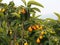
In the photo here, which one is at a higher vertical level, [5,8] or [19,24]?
[5,8]

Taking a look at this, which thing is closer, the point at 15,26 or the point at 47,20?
the point at 15,26

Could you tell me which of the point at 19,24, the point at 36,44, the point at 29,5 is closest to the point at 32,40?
the point at 36,44

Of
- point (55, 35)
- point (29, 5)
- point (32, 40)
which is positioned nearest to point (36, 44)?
point (32, 40)

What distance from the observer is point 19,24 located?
10.6 feet

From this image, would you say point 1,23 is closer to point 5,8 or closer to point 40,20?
point 5,8

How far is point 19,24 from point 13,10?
0.22 meters

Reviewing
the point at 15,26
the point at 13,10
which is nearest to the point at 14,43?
the point at 15,26

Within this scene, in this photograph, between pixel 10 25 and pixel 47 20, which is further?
pixel 47 20

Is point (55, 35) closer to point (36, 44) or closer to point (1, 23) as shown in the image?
point (36, 44)

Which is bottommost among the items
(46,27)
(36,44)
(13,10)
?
(36,44)

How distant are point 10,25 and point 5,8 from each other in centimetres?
25

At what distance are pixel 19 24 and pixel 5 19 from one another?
0.66ft

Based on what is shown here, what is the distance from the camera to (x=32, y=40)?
3.25 m

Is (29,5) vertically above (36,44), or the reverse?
(29,5)
